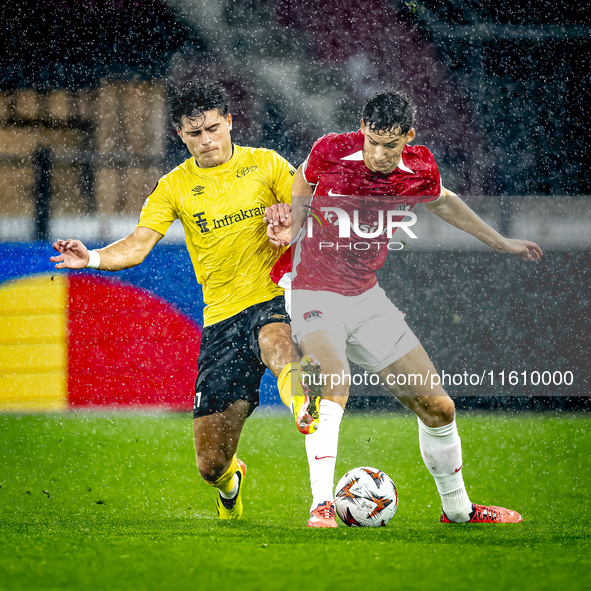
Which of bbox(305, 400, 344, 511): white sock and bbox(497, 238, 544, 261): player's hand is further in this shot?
bbox(497, 238, 544, 261): player's hand

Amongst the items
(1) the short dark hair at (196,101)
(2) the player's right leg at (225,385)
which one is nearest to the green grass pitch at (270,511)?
(2) the player's right leg at (225,385)

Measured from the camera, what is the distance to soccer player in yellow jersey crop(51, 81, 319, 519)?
3619 mm

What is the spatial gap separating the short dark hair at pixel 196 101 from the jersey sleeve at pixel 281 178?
309 mm

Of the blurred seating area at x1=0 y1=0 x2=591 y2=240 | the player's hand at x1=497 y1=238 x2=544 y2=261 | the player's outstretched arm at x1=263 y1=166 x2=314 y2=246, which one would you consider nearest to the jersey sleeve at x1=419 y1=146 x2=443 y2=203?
the player's hand at x1=497 y1=238 x2=544 y2=261

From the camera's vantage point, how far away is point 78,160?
295 inches

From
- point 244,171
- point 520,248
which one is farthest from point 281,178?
point 520,248

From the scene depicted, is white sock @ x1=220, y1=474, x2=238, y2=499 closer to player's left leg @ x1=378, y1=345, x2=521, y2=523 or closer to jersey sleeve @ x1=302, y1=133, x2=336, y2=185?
player's left leg @ x1=378, y1=345, x2=521, y2=523

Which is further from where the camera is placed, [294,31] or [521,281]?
[294,31]

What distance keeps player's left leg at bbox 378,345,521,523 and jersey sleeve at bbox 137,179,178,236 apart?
44.3 inches

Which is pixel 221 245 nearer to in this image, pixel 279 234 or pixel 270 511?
pixel 279 234

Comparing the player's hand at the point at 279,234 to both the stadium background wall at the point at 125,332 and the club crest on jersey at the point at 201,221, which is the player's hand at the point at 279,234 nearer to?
the club crest on jersey at the point at 201,221

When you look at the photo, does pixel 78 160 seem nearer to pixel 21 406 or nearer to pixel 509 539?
pixel 21 406

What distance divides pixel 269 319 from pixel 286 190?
1.90 feet

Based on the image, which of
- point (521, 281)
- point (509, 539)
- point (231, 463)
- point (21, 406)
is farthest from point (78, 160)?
point (509, 539)
